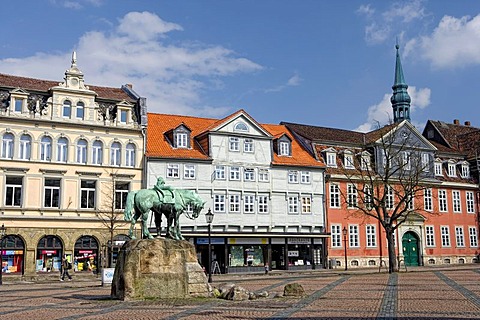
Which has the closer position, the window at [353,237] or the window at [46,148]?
the window at [46,148]

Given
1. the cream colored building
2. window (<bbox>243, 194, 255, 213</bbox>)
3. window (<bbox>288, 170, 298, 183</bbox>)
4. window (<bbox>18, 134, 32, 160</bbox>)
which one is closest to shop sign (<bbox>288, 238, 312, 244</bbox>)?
window (<bbox>243, 194, 255, 213</bbox>)

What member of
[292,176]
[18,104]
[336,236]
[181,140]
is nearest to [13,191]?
[18,104]

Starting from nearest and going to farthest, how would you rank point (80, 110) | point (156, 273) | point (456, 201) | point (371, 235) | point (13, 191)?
point (156, 273) → point (13, 191) → point (80, 110) → point (371, 235) → point (456, 201)

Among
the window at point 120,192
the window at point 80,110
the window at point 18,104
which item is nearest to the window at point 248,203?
the window at point 120,192

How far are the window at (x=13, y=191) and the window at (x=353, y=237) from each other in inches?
1096

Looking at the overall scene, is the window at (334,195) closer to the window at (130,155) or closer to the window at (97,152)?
the window at (130,155)

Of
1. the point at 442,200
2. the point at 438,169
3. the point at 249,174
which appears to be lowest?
the point at 442,200

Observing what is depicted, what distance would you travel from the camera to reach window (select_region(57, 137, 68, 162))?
44.6 m

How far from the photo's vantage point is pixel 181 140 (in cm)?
4938

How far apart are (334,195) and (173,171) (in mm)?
15548

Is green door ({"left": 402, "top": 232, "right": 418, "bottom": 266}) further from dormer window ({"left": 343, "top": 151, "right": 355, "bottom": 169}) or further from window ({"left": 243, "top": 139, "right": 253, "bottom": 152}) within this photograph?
window ({"left": 243, "top": 139, "right": 253, "bottom": 152})

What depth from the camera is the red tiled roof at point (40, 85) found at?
149ft

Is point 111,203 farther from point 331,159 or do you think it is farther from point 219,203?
point 331,159

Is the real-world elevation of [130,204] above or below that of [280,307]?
above
